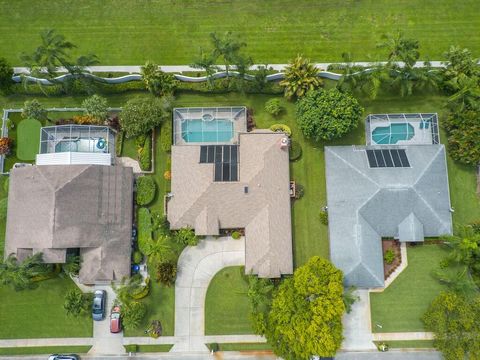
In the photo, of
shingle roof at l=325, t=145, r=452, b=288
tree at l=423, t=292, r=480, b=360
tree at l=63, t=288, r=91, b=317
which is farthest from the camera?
shingle roof at l=325, t=145, r=452, b=288

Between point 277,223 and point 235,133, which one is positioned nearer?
point 277,223

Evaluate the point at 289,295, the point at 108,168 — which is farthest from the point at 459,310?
the point at 108,168

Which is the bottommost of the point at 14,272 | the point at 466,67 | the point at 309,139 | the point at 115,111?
the point at 14,272

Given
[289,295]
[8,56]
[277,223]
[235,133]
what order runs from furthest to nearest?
[8,56], [235,133], [277,223], [289,295]

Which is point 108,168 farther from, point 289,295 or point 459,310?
point 459,310

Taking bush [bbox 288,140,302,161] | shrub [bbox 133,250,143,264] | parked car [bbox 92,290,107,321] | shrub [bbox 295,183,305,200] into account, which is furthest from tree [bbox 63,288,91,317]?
bush [bbox 288,140,302,161]

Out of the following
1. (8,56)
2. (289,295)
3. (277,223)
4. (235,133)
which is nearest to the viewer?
(289,295)

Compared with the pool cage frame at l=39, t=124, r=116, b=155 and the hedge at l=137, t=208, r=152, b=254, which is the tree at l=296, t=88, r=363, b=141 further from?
the pool cage frame at l=39, t=124, r=116, b=155
